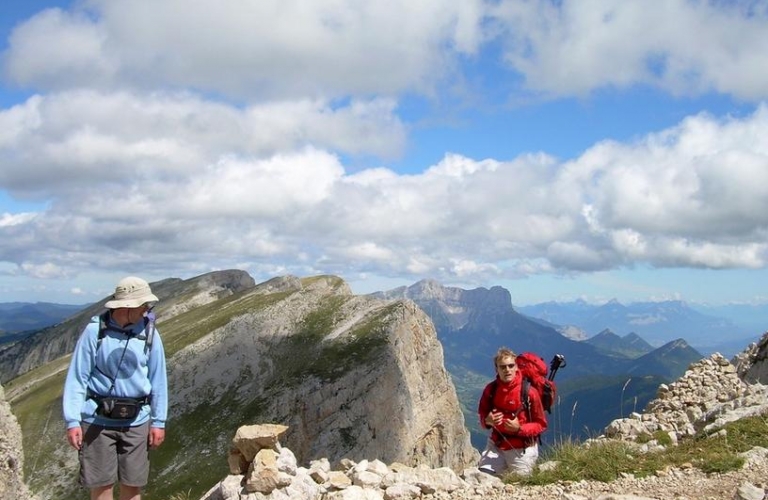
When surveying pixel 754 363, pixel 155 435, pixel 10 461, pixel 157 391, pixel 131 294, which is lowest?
pixel 10 461

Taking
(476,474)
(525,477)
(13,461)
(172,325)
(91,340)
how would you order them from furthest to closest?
1. (172,325)
2. (13,461)
3. (476,474)
4. (525,477)
5. (91,340)

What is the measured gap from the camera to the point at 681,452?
1133 centimetres

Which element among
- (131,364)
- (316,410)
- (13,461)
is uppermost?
(131,364)

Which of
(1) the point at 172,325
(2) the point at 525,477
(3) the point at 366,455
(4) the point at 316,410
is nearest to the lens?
(2) the point at 525,477

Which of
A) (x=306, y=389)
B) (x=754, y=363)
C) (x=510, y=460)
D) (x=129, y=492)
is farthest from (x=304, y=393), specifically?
(x=129, y=492)

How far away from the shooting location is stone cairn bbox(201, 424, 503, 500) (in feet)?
33.3

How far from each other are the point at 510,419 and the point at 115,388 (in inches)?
282

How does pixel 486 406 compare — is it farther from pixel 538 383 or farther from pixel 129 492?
pixel 129 492

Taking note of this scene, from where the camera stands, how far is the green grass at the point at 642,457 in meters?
10.3

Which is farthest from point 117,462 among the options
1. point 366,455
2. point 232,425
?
point 232,425

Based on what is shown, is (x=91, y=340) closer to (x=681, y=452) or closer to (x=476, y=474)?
(x=476, y=474)

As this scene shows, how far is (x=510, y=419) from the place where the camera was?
1127cm

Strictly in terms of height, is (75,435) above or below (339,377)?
above

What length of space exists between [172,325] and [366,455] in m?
84.7
